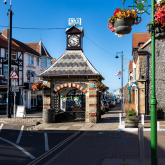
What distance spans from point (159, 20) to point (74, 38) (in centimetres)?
1466

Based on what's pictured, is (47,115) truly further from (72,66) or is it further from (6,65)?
(6,65)

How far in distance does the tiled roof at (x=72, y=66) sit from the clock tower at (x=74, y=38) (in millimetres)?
408

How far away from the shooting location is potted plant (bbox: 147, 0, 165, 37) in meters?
5.20

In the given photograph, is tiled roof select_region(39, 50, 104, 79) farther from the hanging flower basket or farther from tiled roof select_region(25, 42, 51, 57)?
tiled roof select_region(25, 42, 51, 57)

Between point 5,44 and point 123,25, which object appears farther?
point 5,44

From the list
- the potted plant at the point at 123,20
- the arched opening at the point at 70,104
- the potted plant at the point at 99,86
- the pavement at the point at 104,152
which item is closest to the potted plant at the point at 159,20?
the potted plant at the point at 123,20

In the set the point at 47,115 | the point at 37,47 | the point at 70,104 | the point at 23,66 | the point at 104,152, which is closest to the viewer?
the point at 104,152

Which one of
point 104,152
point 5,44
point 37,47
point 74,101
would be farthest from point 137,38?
point 104,152

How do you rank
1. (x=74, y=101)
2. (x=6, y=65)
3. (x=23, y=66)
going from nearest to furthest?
(x=74, y=101)
(x=6, y=65)
(x=23, y=66)

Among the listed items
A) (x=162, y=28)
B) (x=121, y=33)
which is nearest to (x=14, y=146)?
(x=121, y=33)

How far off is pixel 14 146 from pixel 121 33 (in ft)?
22.2

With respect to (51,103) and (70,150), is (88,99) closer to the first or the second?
(51,103)

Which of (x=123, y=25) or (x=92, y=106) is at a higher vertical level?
(x=123, y=25)

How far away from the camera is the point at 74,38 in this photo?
19578 mm
